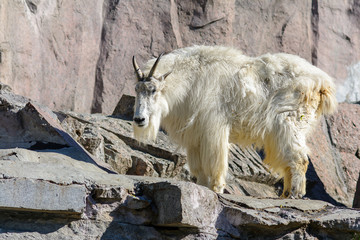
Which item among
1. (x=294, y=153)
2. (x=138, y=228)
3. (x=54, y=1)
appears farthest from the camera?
(x=54, y=1)

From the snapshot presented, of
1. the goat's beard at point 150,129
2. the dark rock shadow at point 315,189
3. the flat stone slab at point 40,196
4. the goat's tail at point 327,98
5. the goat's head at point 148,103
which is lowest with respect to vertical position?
the dark rock shadow at point 315,189

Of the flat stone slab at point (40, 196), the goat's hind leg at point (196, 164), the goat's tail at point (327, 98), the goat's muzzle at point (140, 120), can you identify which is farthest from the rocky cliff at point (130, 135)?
the goat's tail at point (327, 98)

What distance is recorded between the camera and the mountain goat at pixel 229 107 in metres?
5.82

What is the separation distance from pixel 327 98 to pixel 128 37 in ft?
11.9

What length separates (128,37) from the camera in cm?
872

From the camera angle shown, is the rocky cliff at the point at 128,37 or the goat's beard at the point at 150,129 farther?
the rocky cliff at the point at 128,37

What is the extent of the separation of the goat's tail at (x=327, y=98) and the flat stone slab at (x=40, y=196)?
10.5 feet

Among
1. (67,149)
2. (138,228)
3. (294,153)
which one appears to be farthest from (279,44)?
(138,228)

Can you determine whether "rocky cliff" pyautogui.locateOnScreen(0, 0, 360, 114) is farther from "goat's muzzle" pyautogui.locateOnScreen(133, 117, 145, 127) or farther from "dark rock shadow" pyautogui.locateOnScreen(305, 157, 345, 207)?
"dark rock shadow" pyautogui.locateOnScreen(305, 157, 345, 207)

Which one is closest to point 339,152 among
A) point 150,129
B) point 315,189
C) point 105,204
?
point 315,189

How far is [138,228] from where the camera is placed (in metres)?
4.10

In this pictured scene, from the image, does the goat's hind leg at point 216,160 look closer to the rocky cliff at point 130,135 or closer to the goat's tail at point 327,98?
the rocky cliff at point 130,135

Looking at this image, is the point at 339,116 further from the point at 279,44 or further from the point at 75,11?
the point at 75,11

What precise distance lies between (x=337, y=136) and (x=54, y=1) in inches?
180
